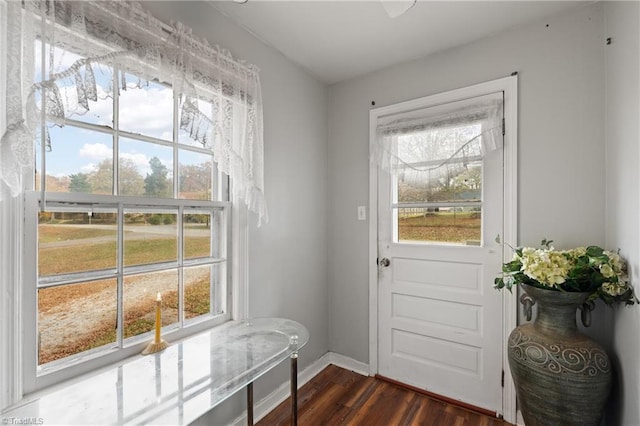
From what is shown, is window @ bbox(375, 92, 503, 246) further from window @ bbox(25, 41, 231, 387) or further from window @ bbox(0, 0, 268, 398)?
window @ bbox(25, 41, 231, 387)

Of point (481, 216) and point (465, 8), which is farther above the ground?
point (465, 8)

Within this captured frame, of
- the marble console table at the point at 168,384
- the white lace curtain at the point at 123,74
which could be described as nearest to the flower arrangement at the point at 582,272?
the marble console table at the point at 168,384

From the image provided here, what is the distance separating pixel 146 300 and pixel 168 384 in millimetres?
498

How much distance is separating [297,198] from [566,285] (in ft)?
5.60

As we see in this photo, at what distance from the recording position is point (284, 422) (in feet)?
5.96

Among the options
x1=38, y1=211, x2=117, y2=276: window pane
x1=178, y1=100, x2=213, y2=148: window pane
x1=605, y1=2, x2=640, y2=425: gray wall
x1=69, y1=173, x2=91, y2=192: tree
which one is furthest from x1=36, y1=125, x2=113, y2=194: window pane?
x1=605, y1=2, x2=640, y2=425: gray wall

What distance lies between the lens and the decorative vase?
4.44 feet

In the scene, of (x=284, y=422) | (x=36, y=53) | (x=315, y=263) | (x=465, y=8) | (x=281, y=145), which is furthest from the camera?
(x=315, y=263)

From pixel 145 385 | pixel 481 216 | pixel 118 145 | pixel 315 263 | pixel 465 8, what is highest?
pixel 465 8

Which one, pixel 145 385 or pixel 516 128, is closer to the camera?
pixel 145 385

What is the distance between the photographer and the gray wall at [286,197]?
175 centimetres

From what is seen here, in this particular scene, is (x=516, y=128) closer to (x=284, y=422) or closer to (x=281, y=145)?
(x=281, y=145)

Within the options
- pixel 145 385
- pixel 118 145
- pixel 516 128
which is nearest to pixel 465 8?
pixel 516 128

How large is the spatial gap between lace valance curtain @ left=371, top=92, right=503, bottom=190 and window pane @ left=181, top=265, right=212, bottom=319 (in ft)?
4.93
